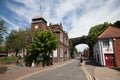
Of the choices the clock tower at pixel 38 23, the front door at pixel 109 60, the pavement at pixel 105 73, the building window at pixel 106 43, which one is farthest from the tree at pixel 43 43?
the clock tower at pixel 38 23

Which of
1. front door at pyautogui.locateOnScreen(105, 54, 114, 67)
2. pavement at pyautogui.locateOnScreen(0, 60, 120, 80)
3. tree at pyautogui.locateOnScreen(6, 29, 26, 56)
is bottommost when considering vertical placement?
pavement at pyautogui.locateOnScreen(0, 60, 120, 80)

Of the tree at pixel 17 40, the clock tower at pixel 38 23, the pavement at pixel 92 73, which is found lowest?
the pavement at pixel 92 73

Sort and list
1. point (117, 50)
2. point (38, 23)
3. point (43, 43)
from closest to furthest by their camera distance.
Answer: point (117, 50) < point (43, 43) < point (38, 23)

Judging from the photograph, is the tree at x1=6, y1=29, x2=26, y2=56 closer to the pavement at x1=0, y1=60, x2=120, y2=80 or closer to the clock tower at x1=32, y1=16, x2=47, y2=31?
the clock tower at x1=32, y1=16, x2=47, y2=31

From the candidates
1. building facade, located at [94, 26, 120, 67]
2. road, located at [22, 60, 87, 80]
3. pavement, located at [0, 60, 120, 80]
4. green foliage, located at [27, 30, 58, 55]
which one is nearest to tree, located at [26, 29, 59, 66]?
green foliage, located at [27, 30, 58, 55]

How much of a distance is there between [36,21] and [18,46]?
11689mm

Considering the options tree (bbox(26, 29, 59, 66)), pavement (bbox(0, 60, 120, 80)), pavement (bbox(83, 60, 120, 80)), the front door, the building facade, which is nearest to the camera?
pavement (bbox(83, 60, 120, 80))

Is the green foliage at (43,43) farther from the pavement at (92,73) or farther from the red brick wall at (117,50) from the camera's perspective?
the red brick wall at (117,50)

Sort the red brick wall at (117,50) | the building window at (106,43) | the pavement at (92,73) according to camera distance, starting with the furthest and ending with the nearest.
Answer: the building window at (106,43) < the red brick wall at (117,50) < the pavement at (92,73)

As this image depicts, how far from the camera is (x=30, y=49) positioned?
28094 mm

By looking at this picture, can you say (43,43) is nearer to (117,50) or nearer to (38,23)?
(117,50)

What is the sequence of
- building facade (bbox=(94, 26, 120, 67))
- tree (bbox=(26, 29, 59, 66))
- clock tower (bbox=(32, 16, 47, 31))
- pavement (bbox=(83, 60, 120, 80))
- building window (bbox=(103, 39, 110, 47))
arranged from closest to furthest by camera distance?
1. pavement (bbox=(83, 60, 120, 80))
2. building facade (bbox=(94, 26, 120, 67))
3. tree (bbox=(26, 29, 59, 66))
4. building window (bbox=(103, 39, 110, 47))
5. clock tower (bbox=(32, 16, 47, 31))

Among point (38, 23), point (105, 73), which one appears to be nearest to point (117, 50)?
point (105, 73)

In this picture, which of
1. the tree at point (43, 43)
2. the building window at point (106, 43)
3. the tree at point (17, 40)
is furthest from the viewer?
the tree at point (17, 40)
